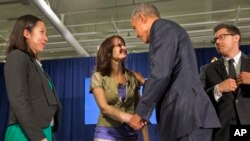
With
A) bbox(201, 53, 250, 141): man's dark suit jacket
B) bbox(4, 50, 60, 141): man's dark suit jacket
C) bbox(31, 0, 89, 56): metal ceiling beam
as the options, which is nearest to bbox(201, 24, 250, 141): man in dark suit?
bbox(201, 53, 250, 141): man's dark suit jacket

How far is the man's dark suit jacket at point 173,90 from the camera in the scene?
135 centimetres

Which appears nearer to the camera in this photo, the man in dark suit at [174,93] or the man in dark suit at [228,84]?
the man in dark suit at [174,93]

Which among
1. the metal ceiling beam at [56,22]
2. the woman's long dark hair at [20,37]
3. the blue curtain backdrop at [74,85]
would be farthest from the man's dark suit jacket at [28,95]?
the blue curtain backdrop at [74,85]

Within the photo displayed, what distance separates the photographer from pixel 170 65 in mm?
1403

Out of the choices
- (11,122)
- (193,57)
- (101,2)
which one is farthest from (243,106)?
(101,2)

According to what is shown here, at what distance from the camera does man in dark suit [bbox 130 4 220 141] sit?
1.34 meters

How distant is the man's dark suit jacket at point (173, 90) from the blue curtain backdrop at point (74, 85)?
5.00 metres

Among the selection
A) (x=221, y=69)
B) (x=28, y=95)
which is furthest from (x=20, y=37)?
(x=221, y=69)

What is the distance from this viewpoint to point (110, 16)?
6.15 metres

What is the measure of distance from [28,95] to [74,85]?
560 centimetres

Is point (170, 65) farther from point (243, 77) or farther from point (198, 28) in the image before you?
point (198, 28)

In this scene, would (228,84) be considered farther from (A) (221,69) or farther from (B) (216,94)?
(A) (221,69)

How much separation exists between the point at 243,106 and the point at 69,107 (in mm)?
5344

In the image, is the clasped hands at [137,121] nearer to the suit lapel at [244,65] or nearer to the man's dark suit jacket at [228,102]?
the man's dark suit jacket at [228,102]
